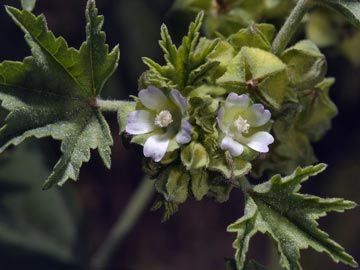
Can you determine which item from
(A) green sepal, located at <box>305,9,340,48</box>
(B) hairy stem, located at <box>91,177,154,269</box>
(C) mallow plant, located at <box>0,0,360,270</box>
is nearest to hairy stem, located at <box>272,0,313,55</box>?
(C) mallow plant, located at <box>0,0,360,270</box>

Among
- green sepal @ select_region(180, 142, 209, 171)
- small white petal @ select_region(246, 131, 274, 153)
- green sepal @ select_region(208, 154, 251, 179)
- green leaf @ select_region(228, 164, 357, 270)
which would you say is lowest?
green leaf @ select_region(228, 164, 357, 270)

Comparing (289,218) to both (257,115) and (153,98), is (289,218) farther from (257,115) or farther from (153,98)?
(153,98)

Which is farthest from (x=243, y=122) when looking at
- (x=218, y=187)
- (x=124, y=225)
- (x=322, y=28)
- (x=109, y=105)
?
(x=124, y=225)

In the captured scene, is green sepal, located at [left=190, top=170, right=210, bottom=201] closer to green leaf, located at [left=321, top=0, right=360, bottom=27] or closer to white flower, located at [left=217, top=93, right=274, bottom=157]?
white flower, located at [left=217, top=93, right=274, bottom=157]

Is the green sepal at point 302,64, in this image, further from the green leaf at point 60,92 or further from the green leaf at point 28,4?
the green leaf at point 28,4

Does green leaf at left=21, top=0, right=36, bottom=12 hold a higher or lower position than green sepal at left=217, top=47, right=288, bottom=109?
higher

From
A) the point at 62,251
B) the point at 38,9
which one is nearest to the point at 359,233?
the point at 62,251

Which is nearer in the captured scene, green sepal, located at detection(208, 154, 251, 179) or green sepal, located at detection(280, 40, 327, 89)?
green sepal, located at detection(208, 154, 251, 179)

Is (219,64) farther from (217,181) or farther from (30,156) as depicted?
(30,156)
